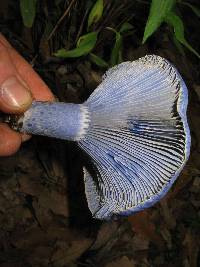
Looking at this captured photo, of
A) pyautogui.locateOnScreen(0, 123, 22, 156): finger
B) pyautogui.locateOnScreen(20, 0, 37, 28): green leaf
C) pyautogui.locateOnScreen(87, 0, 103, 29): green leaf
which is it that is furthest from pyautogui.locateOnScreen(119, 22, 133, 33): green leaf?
pyautogui.locateOnScreen(0, 123, 22, 156): finger

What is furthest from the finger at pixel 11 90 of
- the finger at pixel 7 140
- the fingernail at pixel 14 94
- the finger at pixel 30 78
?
the finger at pixel 30 78

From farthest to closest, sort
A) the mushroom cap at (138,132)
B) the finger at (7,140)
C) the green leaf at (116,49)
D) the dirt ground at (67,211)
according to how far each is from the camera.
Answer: the dirt ground at (67,211) → the green leaf at (116,49) → the finger at (7,140) → the mushroom cap at (138,132)

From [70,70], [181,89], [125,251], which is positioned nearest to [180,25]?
[181,89]

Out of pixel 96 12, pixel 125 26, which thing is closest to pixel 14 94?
pixel 96 12

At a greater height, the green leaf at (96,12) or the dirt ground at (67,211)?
the green leaf at (96,12)

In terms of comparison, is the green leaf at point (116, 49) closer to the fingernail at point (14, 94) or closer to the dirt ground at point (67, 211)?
the dirt ground at point (67, 211)
